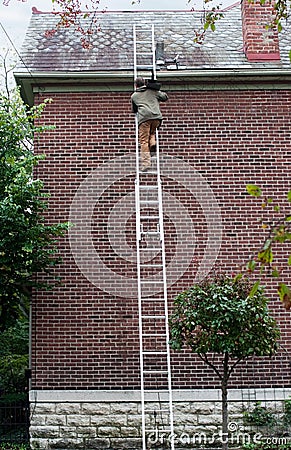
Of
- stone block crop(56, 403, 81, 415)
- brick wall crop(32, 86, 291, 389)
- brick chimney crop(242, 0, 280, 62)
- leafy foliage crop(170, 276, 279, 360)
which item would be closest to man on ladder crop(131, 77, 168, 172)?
brick wall crop(32, 86, 291, 389)

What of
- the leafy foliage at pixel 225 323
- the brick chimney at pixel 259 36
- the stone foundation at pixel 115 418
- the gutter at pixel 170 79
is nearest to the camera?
the leafy foliage at pixel 225 323

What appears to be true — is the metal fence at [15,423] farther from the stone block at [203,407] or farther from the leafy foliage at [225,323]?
the leafy foliage at [225,323]

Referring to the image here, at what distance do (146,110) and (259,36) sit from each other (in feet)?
9.82

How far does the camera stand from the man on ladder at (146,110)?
9.76 metres

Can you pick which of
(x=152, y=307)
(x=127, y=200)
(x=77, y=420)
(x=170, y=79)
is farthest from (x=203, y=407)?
(x=170, y=79)

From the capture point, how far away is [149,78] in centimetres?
1069

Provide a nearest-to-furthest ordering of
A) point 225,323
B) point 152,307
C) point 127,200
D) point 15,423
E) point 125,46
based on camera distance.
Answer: point 225,323, point 15,423, point 152,307, point 127,200, point 125,46

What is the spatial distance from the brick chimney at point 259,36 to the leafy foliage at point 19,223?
3.89 meters

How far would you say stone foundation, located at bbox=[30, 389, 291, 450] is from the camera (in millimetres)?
9336

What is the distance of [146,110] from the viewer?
9.73 m

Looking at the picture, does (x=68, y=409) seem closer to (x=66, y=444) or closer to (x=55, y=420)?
(x=55, y=420)

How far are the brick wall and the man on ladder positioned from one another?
1.76 feet

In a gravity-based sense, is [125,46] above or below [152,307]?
above

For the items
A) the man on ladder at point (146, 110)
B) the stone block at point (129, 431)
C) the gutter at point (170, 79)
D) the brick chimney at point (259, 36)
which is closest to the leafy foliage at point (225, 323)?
the stone block at point (129, 431)
